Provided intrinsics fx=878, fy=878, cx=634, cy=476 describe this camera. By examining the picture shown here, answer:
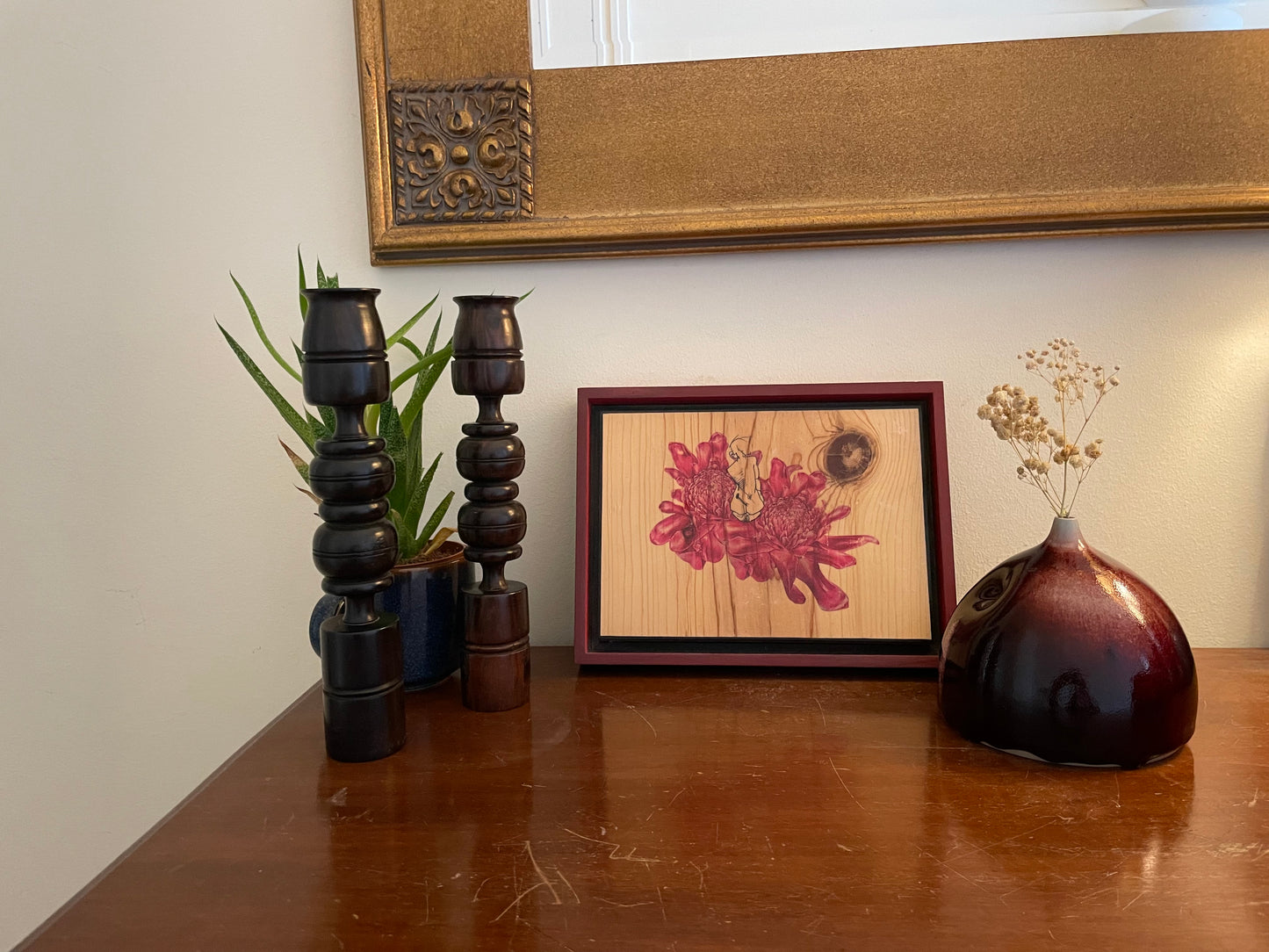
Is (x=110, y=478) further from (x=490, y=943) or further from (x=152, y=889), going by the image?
(x=490, y=943)

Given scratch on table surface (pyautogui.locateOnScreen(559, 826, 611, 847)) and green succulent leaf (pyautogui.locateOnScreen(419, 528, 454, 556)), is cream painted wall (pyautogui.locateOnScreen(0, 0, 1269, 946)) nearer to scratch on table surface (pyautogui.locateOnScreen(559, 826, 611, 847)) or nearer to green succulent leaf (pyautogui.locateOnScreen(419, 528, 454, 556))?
green succulent leaf (pyautogui.locateOnScreen(419, 528, 454, 556))

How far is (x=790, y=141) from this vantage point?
0.76 meters

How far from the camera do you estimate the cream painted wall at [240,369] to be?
79 centimetres

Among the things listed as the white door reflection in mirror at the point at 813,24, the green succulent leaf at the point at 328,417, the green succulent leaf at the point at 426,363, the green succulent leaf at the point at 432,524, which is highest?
the white door reflection in mirror at the point at 813,24

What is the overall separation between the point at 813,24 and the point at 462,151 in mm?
324

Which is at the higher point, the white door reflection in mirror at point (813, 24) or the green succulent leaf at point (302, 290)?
the white door reflection in mirror at point (813, 24)

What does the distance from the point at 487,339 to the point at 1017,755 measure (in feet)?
1.53

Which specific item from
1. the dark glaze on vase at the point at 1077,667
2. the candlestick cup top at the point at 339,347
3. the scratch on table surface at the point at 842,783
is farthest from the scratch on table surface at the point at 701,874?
the candlestick cup top at the point at 339,347

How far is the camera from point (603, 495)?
773 millimetres

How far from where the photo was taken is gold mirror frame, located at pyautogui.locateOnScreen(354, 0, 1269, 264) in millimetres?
737

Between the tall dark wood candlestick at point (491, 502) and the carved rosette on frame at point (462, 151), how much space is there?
178mm

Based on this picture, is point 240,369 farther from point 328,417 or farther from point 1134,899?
point 1134,899

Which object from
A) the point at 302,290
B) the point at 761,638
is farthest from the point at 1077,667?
the point at 302,290

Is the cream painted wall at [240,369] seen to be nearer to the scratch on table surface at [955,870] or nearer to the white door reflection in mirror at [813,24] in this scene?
the white door reflection in mirror at [813,24]
